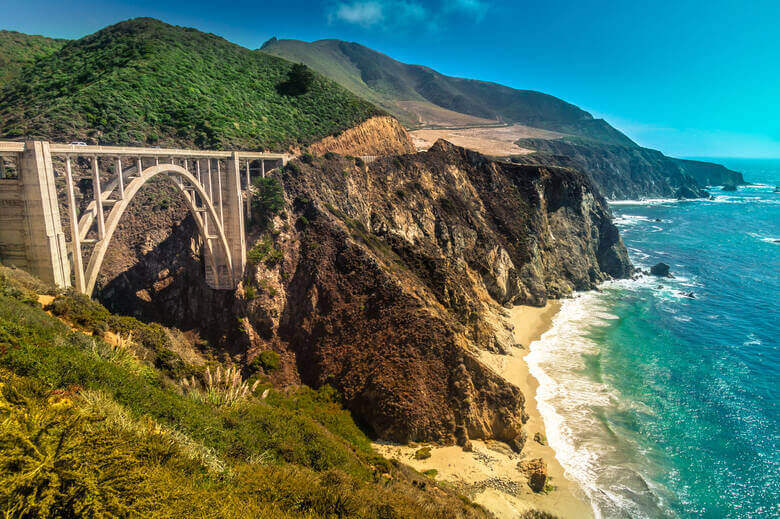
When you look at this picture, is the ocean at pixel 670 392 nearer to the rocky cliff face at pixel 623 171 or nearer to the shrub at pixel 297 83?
the shrub at pixel 297 83

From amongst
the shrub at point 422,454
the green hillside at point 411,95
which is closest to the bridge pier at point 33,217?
the shrub at point 422,454

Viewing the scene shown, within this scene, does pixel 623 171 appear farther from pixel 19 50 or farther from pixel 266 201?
pixel 19 50

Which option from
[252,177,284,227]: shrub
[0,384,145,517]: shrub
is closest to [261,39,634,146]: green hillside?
[252,177,284,227]: shrub

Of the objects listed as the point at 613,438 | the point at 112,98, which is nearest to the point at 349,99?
the point at 112,98

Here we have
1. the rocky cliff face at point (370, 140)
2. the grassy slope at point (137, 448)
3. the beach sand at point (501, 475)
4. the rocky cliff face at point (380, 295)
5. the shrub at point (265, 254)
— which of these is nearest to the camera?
the grassy slope at point (137, 448)

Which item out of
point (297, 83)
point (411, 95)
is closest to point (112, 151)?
point (297, 83)

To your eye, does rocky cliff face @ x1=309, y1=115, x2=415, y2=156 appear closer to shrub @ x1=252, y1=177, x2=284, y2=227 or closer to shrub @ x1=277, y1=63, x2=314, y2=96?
shrub @ x1=277, y1=63, x2=314, y2=96
